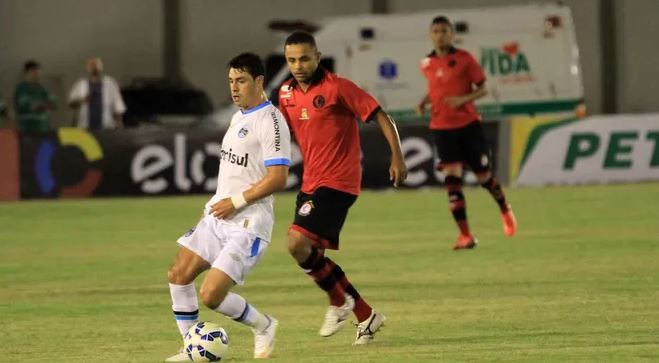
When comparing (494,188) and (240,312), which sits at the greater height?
(240,312)

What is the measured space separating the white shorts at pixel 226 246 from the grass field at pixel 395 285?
688mm

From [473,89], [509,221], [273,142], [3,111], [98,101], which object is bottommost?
[3,111]

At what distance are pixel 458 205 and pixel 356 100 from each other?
640cm

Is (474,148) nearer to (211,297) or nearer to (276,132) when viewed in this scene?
(276,132)

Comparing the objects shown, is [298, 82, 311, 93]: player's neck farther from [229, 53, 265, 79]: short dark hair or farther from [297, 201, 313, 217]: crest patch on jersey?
[229, 53, 265, 79]: short dark hair

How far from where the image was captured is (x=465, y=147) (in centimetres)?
1830

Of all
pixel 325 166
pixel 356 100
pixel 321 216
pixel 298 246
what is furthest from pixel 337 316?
pixel 356 100

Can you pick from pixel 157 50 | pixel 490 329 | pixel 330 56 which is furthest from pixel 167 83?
pixel 490 329

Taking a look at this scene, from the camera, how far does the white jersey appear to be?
10.4 m

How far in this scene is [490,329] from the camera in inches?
468

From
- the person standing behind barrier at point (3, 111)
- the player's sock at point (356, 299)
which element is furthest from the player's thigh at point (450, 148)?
the person standing behind barrier at point (3, 111)

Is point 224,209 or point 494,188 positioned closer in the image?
point 224,209

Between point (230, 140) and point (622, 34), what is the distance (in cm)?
3032

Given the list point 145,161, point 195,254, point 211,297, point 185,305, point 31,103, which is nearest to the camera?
point 211,297
